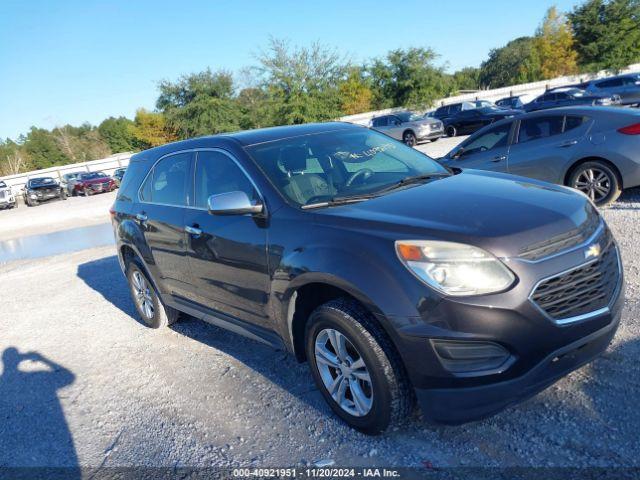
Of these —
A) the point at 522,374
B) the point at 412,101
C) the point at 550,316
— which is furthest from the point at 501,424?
the point at 412,101

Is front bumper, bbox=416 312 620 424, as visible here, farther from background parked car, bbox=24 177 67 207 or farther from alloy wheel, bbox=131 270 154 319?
background parked car, bbox=24 177 67 207

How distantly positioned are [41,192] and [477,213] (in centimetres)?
3284

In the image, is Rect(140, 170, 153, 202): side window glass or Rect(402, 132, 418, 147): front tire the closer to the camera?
Rect(140, 170, 153, 202): side window glass

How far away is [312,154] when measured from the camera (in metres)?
3.86

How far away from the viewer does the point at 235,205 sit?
3.31 m

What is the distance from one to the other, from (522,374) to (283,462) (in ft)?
4.71

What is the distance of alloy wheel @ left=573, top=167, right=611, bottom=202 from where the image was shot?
6.75m

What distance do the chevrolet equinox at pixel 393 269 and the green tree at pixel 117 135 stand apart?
78.9 meters

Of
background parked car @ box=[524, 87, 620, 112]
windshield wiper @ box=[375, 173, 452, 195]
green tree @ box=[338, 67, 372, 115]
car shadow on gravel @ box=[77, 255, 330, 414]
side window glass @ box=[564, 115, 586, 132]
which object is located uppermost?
green tree @ box=[338, 67, 372, 115]

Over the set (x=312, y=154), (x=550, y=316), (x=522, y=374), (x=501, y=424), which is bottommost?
(x=501, y=424)

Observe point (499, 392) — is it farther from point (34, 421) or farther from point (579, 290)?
point (34, 421)

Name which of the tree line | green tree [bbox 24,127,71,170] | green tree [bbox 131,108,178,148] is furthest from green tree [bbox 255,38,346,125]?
green tree [bbox 24,127,71,170]

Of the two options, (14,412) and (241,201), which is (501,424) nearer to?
(241,201)

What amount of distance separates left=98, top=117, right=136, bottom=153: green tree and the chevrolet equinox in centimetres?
7886
